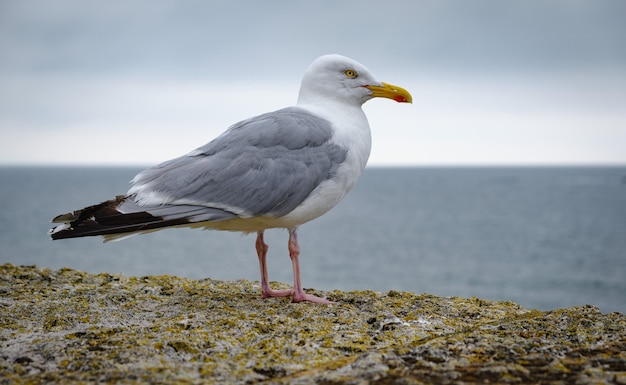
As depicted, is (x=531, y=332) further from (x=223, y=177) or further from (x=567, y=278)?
(x=567, y=278)

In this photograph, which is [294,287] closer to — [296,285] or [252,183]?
[296,285]

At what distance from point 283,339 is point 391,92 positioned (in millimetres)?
3556

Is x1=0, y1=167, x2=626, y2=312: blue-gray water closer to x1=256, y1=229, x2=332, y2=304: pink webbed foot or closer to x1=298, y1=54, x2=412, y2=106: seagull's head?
x1=298, y1=54, x2=412, y2=106: seagull's head

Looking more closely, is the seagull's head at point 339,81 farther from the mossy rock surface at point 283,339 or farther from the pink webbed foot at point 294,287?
the mossy rock surface at point 283,339

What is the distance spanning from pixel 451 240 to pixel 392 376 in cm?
6676

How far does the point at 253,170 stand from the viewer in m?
5.81

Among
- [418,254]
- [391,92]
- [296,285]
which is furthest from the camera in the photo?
[418,254]

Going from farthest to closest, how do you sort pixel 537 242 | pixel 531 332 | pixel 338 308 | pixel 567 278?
1. pixel 537 242
2. pixel 567 278
3. pixel 338 308
4. pixel 531 332

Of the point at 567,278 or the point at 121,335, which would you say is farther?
the point at 567,278

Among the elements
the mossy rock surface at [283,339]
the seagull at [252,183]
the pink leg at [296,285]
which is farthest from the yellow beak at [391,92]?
the mossy rock surface at [283,339]

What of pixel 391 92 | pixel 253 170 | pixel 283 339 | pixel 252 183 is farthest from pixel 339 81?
pixel 283 339

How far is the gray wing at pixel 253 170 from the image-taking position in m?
5.67

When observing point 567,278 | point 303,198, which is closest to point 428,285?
point 567,278

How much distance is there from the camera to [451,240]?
68.5m
